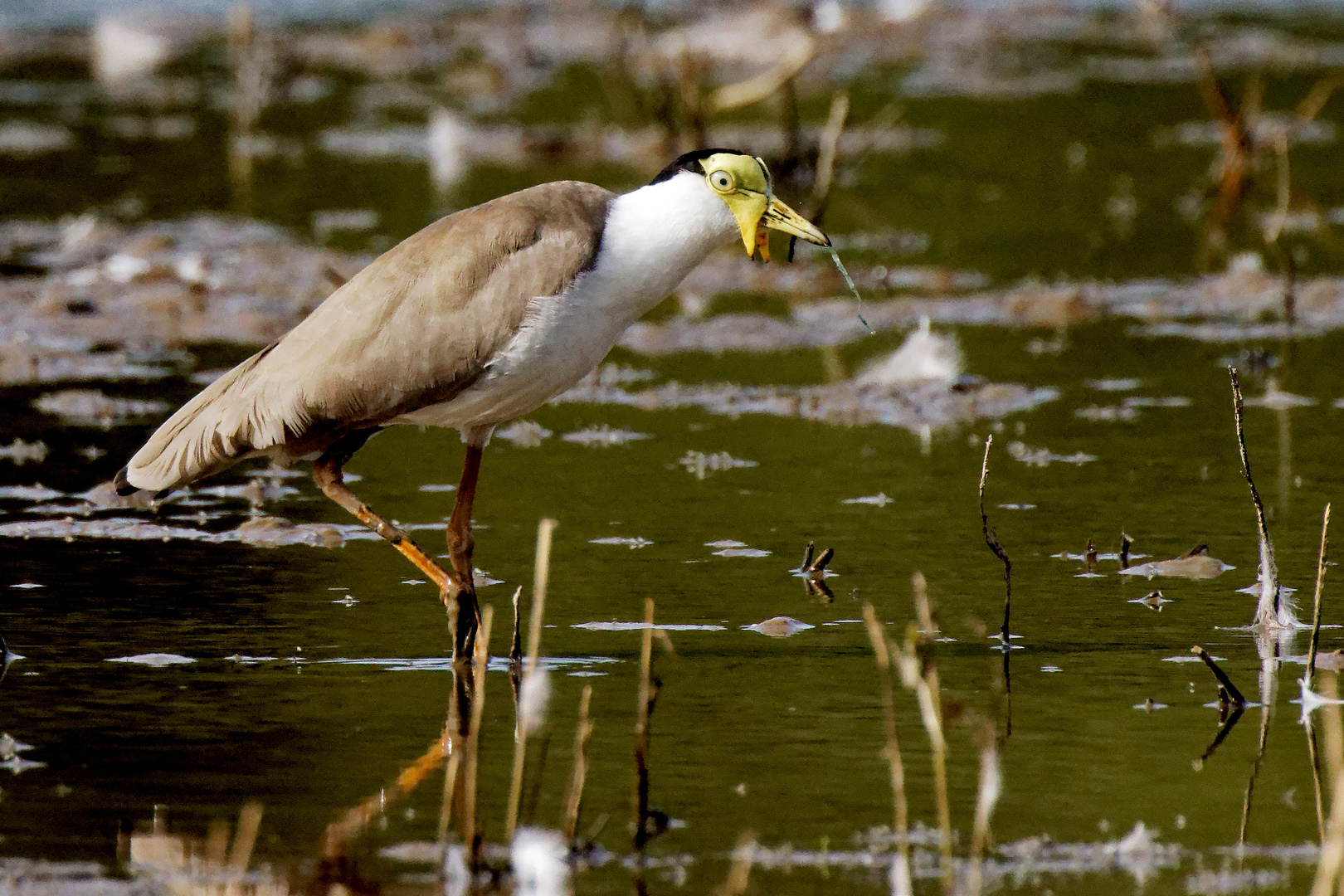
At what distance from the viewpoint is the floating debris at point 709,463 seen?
8.88 metres

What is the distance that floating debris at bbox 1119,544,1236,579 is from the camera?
23.5 ft

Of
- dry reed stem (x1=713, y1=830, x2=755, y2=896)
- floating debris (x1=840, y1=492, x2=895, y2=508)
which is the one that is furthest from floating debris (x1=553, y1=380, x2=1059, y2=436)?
dry reed stem (x1=713, y1=830, x2=755, y2=896)

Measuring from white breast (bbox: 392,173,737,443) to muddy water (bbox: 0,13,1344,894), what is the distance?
727 millimetres

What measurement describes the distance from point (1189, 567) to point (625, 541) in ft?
5.86

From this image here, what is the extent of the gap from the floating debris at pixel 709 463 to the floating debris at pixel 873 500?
0.70m

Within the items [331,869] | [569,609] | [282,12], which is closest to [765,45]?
[282,12]

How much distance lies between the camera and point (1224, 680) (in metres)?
5.68

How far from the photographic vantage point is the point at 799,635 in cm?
658

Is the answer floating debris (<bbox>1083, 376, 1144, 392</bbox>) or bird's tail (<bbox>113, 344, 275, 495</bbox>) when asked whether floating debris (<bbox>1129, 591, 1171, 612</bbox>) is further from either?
floating debris (<bbox>1083, 376, 1144, 392</bbox>)

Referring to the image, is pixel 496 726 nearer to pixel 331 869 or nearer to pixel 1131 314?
pixel 331 869

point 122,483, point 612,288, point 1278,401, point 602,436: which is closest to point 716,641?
point 612,288

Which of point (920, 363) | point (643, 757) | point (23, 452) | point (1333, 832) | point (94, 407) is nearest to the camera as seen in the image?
point (1333, 832)

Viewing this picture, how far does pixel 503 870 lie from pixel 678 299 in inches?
321

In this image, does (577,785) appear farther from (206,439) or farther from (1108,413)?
(1108,413)
